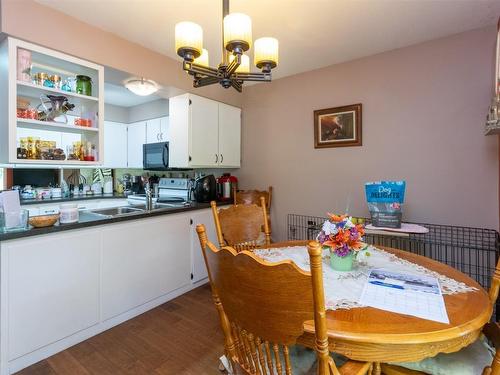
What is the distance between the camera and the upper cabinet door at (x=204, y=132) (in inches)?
116

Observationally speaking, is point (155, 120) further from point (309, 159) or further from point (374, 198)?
point (374, 198)

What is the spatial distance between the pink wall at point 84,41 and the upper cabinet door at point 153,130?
1225 mm

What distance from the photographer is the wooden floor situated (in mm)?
1659

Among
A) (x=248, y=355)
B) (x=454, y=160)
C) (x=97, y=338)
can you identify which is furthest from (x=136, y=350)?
(x=454, y=160)

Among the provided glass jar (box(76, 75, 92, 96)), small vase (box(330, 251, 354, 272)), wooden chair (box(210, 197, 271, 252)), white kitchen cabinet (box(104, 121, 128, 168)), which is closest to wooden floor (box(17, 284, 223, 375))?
wooden chair (box(210, 197, 271, 252))

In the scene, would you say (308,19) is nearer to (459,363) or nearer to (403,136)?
(403,136)

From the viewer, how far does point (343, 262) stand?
4.37 feet

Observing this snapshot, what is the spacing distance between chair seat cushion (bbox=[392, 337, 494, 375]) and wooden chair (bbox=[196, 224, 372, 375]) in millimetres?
345

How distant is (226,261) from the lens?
0.82 metres

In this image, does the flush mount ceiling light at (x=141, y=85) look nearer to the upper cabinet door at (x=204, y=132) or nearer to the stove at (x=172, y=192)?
the upper cabinet door at (x=204, y=132)

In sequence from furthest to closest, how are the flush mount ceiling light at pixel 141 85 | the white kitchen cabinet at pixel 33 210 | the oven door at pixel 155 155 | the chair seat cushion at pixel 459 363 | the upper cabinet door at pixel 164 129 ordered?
1. the upper cabinet door at pixel 164 129
2. the oven door at pixel 155 155
3. the white kitchen cabinet at pixel 33 210
4. the flush mount ceiling light at pixel 141 85
5. the chair seat cushion at pixel 459 363

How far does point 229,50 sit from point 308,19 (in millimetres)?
1076

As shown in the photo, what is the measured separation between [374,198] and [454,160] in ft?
2.67

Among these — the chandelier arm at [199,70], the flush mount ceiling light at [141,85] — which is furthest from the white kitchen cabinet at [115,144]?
→ the chandelier arm at [199,70]
